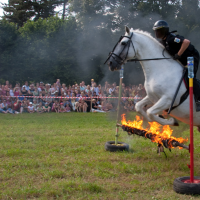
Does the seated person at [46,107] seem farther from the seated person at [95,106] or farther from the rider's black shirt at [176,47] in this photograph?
the rider's black shirt at [176,47]

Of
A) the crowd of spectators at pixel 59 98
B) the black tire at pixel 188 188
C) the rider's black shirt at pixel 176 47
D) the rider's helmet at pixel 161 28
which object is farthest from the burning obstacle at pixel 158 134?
the crowd of spectators at pixel 59 98

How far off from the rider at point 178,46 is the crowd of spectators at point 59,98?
9.57 m

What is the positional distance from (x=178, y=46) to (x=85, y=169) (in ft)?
9.28

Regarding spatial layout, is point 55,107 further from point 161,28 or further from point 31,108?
point 161,28

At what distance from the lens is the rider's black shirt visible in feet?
14.7

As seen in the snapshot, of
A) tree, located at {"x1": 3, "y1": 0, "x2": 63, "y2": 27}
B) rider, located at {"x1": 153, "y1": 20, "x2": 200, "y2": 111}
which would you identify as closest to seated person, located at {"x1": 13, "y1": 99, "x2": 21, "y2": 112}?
rider, located at {"x1": 153, "y1": 20, "x2": 200, "y2": 111}

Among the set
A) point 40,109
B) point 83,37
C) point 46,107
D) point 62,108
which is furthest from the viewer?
point 83,37

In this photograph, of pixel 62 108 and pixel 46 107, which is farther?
pixel 62 108

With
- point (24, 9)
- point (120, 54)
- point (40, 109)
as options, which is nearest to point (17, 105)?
point (40, 109)

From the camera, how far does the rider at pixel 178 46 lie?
14.6ft

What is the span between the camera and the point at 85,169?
4672 millimetres

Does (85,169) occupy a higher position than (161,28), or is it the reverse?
(161,28)

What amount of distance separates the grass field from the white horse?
3.37 ft

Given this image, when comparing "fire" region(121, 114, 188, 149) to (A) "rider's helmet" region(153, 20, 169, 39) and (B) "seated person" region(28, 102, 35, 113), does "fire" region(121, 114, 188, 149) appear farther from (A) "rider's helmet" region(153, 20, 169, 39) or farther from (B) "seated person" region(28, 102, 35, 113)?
(B) "seated person" region(28, 102, 35, 113)
